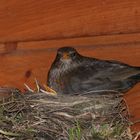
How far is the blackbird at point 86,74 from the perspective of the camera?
153 inches

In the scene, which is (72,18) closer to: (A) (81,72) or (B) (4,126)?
(A) (81,72)

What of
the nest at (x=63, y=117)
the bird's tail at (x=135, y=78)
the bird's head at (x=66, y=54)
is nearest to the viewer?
the nest at (x=63, y=117)

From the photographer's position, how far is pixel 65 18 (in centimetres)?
409

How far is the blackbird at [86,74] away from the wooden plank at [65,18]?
132mm

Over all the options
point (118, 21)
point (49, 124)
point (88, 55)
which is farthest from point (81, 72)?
point (49, 124)

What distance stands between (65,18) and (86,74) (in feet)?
1.03

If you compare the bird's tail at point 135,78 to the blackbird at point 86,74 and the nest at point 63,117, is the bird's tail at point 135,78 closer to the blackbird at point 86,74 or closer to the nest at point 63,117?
the blackbird at point 86,74

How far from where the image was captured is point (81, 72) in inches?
163

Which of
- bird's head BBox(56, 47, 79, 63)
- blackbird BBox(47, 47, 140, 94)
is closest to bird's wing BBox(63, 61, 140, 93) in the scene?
blackbird BBox(47, 47, 140, 94)

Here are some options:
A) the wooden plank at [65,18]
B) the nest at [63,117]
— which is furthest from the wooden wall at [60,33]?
the nest at [63,117]

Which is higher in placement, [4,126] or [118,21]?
[118,21]

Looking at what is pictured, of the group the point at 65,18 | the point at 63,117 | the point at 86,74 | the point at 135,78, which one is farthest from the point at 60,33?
the point at 63,117

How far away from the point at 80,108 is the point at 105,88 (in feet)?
0.89

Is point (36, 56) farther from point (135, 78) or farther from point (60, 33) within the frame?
point (135, 78)
